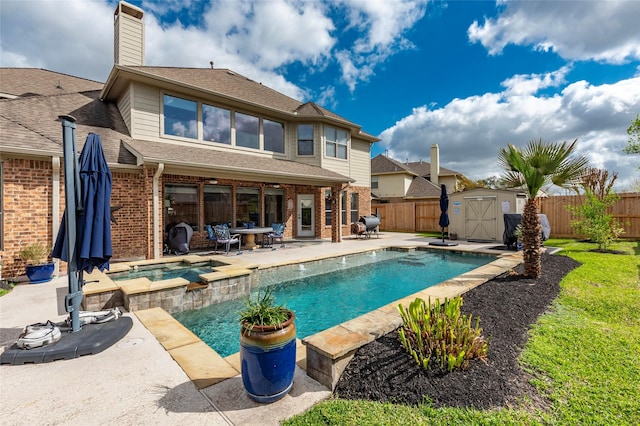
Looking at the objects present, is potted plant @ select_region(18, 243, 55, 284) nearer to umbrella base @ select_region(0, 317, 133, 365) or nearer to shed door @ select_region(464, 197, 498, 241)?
umbrella base @ select_region(0, 317, 133, 365)

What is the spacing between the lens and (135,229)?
898 cm

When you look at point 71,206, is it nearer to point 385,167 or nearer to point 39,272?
point 39,272

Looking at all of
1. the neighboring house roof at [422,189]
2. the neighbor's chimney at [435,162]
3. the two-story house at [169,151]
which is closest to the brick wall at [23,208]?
the two-story house at [169,151]

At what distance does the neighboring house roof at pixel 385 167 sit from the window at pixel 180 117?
20.8 meters

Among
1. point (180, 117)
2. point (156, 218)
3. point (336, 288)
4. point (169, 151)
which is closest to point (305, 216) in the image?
point (180, 117)

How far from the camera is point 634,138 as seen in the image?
13.0 m

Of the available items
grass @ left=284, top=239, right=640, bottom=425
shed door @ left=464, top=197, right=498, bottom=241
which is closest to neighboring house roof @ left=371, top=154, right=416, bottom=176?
shed door @ left=464, top=197, right=498, bottom=241

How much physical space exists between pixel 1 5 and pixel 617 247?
73.4 feet

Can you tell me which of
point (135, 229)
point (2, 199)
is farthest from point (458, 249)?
point (2, 199)

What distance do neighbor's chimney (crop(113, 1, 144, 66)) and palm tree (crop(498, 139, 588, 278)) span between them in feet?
43.8

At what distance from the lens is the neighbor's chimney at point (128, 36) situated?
36.4ft

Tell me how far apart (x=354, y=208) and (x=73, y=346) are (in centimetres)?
1483

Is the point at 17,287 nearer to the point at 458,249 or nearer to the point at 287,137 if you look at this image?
the point at 287,137

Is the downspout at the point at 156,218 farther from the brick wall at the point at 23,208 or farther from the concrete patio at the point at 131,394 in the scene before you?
the concrete patio at the point at 131,394
